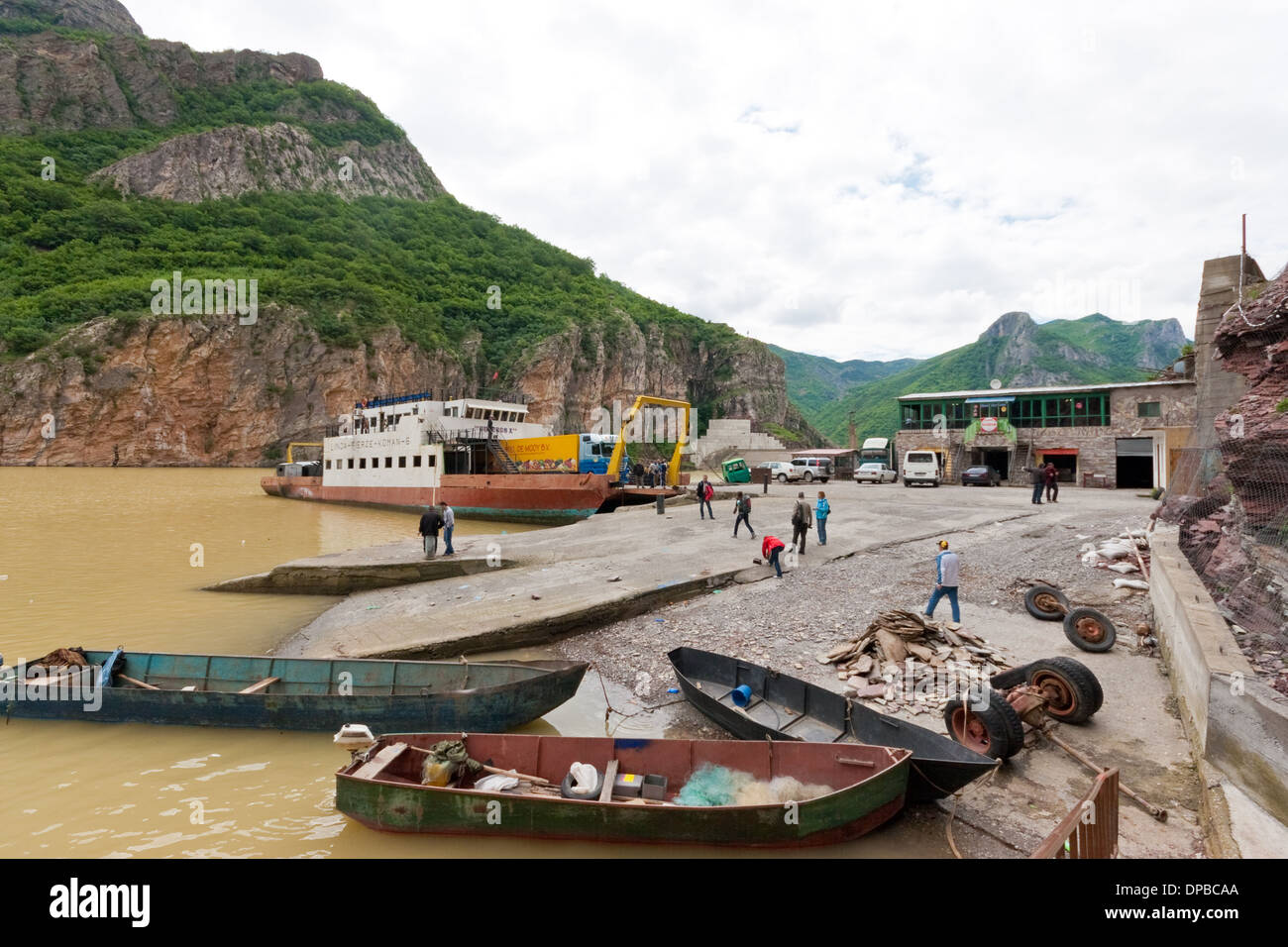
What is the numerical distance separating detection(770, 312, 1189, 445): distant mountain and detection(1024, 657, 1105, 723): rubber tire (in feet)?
380

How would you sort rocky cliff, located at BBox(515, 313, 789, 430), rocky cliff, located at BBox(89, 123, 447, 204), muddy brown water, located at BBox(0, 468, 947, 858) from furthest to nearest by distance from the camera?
1. rocky cliff, located at BBox(89, 123, 447, 204)
2. rocky cliff, located at BBox(515, 313, 789, 430)
3. muddy brown water, located at BBox(0, 468, 947, 858)

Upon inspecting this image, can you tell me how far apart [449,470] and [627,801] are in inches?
1121

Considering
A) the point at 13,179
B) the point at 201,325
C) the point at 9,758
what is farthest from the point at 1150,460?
the point at 13,179

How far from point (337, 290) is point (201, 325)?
15.5m

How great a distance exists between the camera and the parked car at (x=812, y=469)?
1543 inches

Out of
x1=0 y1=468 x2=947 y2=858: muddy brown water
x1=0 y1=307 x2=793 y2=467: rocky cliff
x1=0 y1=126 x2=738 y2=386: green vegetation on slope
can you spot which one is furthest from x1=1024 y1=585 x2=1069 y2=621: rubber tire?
x1=0 y1=126 x2=738 y2=386: green vegetation on slope

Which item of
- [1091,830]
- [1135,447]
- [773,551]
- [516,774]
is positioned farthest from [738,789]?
[1135,447]

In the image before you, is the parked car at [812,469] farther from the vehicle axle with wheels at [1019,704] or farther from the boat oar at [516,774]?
the boat oar at [516,774]

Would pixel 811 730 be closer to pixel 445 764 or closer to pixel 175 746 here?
pixel 445 764

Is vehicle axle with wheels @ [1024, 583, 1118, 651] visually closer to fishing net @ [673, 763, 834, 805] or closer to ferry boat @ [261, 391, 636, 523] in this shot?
fishing net @ [673, 763, 834, 805]

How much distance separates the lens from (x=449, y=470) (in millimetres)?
30906

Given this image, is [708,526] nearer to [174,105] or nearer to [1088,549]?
[1088,549]

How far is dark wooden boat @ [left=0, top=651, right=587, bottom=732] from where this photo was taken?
261 inches

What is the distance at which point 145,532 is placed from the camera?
21.7 meters
